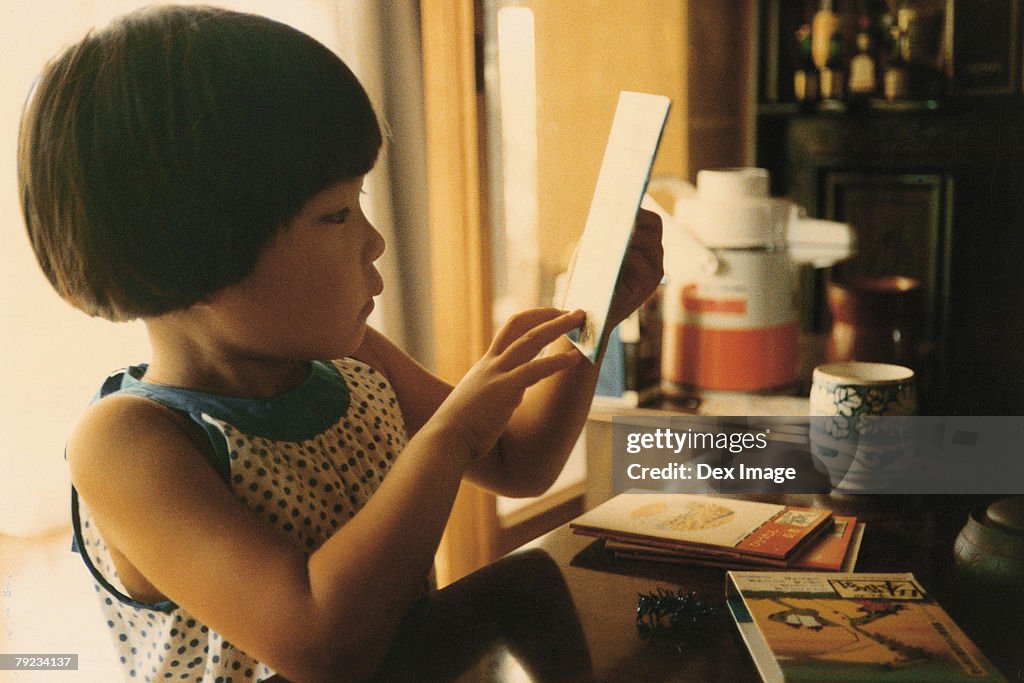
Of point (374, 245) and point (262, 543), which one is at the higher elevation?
point (374, 245)

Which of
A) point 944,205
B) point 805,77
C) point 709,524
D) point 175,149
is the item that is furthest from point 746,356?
point 805,77

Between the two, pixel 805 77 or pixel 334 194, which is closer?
pixel 334 194

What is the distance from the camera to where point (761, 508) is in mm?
833

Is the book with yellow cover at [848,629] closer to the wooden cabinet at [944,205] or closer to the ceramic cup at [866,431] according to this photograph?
the ceramic cup at [866,431]

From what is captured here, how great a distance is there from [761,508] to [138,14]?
651mm

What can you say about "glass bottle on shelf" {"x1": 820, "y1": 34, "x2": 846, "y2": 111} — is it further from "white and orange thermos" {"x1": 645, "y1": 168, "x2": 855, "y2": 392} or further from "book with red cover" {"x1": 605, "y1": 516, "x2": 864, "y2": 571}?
"book with red cover" {"x1": 605, "y1": 516, "x2": 864, "y2": 571}

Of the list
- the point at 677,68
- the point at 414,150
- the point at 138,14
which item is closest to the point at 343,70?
the point at 138,14

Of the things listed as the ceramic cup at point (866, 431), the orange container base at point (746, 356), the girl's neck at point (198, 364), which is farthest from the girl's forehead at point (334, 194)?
the orange container base at point (746, 356)

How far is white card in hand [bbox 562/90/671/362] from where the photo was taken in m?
0.65

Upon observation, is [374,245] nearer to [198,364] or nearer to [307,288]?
[307,288]

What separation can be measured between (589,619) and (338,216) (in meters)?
0.35

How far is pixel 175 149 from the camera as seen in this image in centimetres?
63

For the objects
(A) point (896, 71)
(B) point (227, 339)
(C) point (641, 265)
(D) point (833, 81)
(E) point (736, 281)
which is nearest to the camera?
(B) point (227, 339)

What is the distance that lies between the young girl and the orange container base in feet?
1.69
